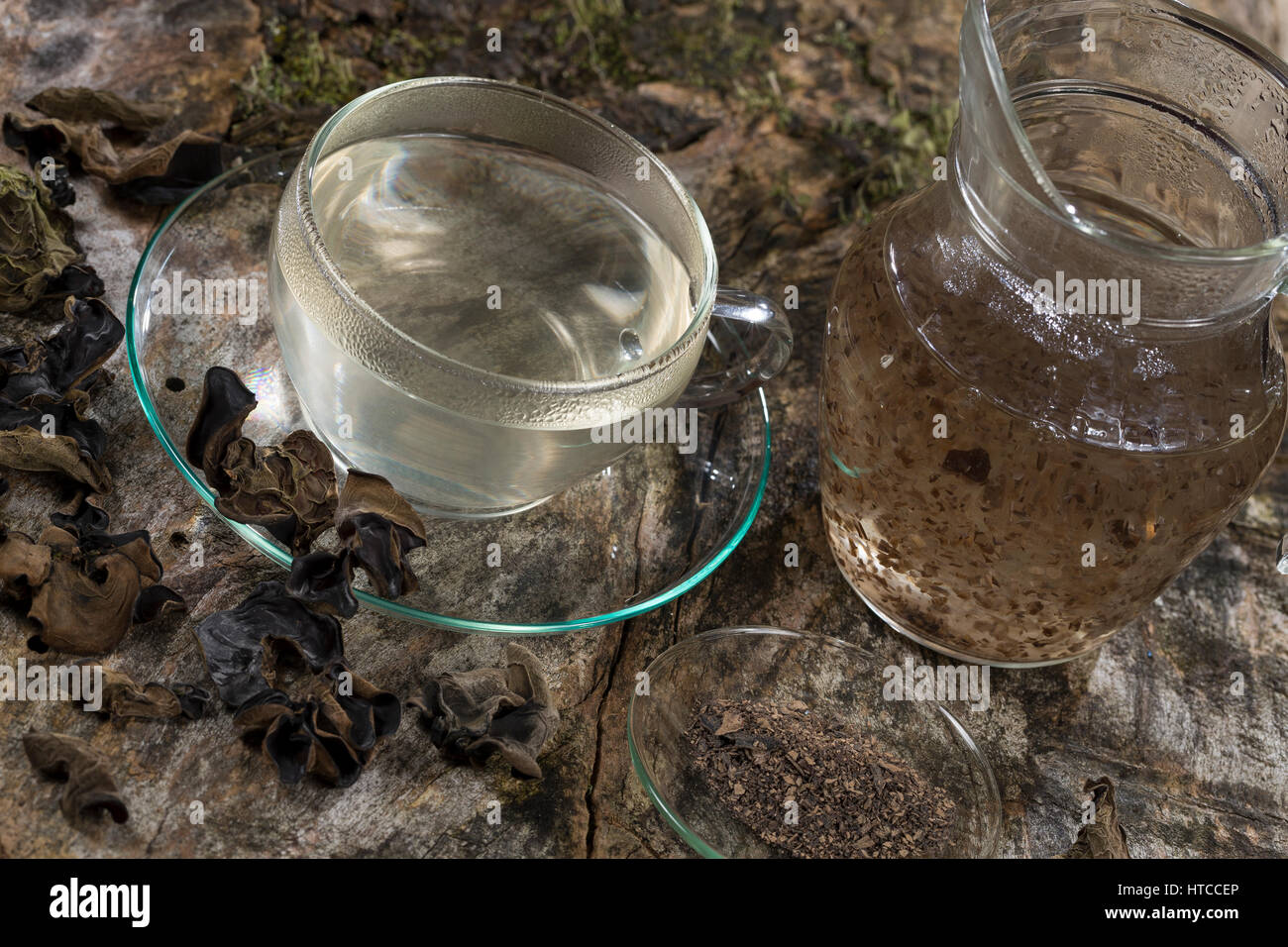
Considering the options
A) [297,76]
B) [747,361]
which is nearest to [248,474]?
[747,361]

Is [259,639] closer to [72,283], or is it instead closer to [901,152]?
[72,283]

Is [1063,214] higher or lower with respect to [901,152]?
higher

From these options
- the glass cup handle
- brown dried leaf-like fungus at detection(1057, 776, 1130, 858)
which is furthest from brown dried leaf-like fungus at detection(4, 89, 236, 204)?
brown dried leaf-like fungus at detection(1057, 776, 1130, 858)

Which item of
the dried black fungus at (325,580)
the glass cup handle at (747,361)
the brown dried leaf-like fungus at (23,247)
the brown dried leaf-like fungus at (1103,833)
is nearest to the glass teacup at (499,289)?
the glass cup handle at (747,361)

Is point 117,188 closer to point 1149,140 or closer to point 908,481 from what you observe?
point 908,481

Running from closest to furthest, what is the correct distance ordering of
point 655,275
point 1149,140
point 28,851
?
Answer: 1. point 28,851
2. point 1149,140
3. point 655,275

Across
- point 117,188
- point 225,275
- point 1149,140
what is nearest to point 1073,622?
point 1149,140

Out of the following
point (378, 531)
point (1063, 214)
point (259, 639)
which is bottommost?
point (259, 639)
